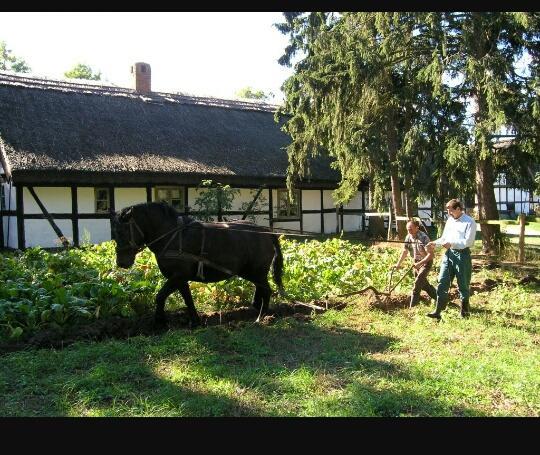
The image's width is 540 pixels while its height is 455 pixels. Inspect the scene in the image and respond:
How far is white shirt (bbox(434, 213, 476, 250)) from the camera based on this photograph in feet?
22.9

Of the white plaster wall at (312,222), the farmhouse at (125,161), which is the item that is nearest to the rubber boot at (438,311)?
the farmhouse at (125,161)

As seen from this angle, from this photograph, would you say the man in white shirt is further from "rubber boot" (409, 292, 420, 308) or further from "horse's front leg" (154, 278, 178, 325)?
"horse's front leg" (154, 278, 178, 325)

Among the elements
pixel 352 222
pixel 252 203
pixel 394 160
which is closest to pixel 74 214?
pixel 252 203

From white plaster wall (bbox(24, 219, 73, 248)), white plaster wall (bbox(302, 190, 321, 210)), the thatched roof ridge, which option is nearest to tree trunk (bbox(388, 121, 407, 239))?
white plaster wall (bbox(302, 190, 321, 210))

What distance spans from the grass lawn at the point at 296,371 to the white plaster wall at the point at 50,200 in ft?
37.0

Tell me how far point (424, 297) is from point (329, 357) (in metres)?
3.63

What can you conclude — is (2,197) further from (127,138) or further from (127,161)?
(127,161)

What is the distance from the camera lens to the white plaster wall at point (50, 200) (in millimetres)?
15703

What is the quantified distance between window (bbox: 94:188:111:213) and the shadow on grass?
11.8 m

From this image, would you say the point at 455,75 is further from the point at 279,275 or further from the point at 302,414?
the point at 302,414

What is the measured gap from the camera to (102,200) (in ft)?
56.2

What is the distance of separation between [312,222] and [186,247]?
594 inches

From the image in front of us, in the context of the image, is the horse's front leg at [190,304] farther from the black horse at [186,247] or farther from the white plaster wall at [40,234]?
the white plaster wall at [40,234]
